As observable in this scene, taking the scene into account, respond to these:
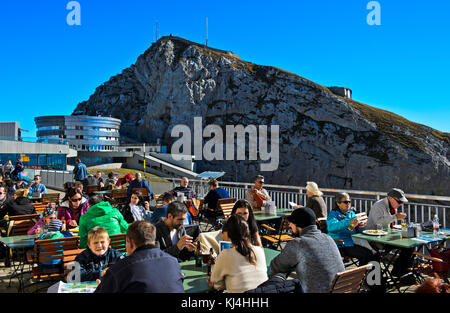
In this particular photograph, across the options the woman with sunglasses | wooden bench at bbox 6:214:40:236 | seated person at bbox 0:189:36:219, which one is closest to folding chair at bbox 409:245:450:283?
the woman with sunglasses

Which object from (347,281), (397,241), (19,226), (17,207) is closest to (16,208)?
(17,207)

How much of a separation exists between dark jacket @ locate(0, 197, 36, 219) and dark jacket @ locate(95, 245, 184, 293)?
5.85 meters

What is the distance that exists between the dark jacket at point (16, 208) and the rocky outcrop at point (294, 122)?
54.7m

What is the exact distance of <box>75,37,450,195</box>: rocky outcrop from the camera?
2194 inches

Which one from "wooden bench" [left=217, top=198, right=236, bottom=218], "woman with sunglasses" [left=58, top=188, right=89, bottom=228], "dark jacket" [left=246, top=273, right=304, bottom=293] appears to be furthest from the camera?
"wooden bench" [left=217, top=198, right=236, bottom=218]

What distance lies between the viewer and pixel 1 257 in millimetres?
6363

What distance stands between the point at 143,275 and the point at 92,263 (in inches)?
65.3

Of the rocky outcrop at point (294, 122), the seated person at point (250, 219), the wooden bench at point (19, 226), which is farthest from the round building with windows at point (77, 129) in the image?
the seated person at point (250, 219)

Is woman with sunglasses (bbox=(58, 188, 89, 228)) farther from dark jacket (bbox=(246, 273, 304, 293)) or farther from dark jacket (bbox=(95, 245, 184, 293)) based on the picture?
dark jacket (bbox=(246, 273, 304, 293))

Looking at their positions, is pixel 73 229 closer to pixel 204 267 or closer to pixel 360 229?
pixel 204 267

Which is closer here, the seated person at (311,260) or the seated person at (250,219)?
Answer: the seated person at (311,260)

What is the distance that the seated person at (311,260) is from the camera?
293 cm

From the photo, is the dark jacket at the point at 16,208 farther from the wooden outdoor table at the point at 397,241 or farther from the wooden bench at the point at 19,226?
the wooden outdoor table at the point at 397,241
